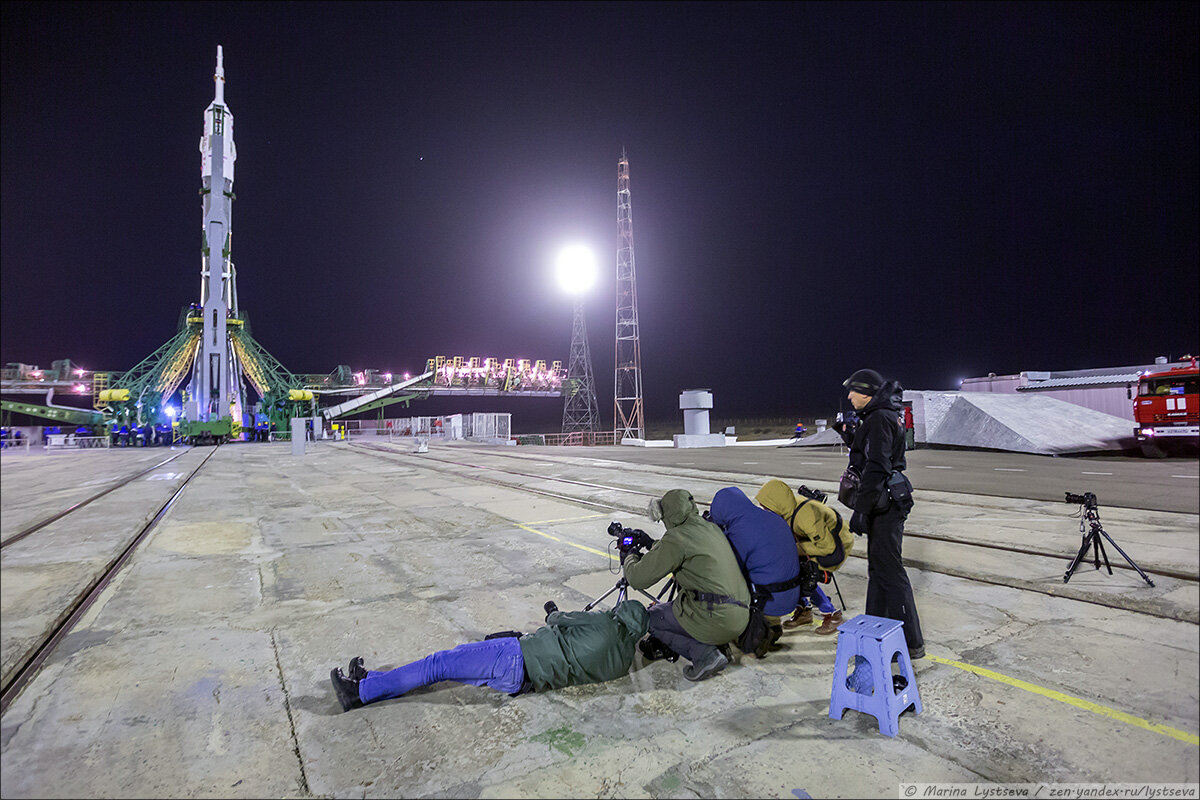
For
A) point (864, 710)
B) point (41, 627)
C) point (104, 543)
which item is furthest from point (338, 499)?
point (864, 710)

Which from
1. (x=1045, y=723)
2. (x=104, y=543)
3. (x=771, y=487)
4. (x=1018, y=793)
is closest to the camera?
(x=1018, y=793)

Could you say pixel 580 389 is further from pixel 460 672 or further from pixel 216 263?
pixel 460 672

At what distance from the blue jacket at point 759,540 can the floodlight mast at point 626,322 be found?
133ft

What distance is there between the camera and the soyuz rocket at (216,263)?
4147 cm

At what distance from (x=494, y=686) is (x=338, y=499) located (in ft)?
31.6

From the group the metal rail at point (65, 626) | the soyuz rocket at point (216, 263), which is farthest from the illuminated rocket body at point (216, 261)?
the metal rail at point (65, 626)

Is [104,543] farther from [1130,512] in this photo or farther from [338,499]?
[1130,512]

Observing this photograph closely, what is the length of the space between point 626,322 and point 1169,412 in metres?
42.8

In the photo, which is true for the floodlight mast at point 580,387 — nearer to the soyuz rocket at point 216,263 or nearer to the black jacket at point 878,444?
the soyuz rocket at point 216,263

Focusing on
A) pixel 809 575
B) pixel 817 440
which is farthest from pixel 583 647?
pixel 817 440

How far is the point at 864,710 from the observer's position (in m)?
2.67

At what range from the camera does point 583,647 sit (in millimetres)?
3180

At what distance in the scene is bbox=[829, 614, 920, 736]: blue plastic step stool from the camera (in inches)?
102

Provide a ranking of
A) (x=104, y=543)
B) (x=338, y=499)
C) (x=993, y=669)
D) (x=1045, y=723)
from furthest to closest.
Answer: (x=338, y=499) → (x=104, y=543) → (x=993, y=669) → (x=1045, y=723)
